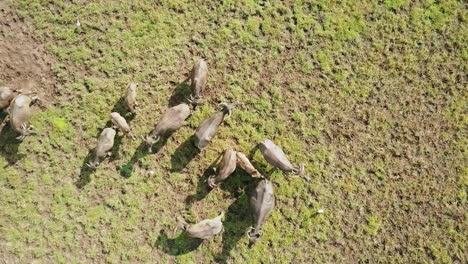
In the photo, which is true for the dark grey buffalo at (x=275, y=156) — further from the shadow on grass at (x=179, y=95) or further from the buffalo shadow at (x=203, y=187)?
the shadow on grass at (x=179, y=95)

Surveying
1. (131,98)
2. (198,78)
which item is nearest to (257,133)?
(198,78)

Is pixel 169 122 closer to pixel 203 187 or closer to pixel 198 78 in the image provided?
pixel 198 78

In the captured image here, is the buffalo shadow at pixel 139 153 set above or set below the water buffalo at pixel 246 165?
below

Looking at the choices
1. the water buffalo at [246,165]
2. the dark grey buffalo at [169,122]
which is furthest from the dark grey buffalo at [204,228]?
the dark grey buffalo at [169,122]

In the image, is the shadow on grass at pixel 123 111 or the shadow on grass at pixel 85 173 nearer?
the shadow on grass at pixel 85 173

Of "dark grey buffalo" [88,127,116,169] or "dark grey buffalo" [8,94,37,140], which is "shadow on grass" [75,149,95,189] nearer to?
"dark grey buffalo" [88,127,116,169]

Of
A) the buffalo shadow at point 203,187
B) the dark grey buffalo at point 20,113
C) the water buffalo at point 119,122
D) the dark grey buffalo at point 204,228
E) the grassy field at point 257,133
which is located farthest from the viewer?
the buffalo shadow at point 203,187
